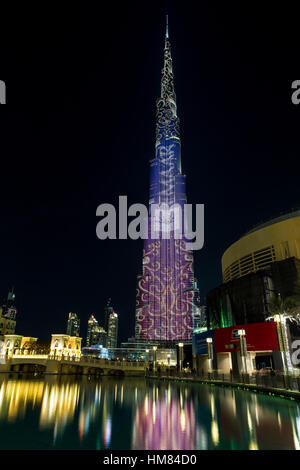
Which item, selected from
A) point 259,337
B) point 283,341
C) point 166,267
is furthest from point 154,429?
point 166,267

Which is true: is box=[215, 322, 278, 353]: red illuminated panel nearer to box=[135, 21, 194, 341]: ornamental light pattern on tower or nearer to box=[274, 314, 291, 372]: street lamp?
box=[274, 314, 291, 372]: street lamp

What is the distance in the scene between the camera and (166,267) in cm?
12244

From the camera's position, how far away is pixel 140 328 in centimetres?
12038

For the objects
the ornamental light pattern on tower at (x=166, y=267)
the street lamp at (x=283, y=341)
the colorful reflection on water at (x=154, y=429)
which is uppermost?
the ornamental light pattern on tower at (x=166, y=267)

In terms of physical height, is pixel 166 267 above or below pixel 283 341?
above

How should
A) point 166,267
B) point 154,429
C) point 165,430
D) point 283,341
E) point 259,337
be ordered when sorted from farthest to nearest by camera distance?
point 166,267 < point 259,337 < point 283,341 < point 154,429 < point 165,430

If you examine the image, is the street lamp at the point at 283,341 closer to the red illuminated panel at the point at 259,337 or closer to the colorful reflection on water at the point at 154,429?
the colorful reflection on water at the point at 154,429

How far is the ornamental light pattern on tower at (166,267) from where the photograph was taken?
116 metres

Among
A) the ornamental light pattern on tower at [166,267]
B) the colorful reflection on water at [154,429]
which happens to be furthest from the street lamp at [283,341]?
the ornamental light pattern on tower at [166,267]

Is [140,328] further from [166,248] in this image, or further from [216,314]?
[216,314]

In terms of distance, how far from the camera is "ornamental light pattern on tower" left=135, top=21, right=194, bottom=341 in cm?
11575

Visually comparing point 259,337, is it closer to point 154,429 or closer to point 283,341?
point 283,341

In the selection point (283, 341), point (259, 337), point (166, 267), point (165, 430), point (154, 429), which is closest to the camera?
point (165, 430)

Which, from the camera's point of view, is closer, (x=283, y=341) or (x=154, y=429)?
(x=154, y=429)
